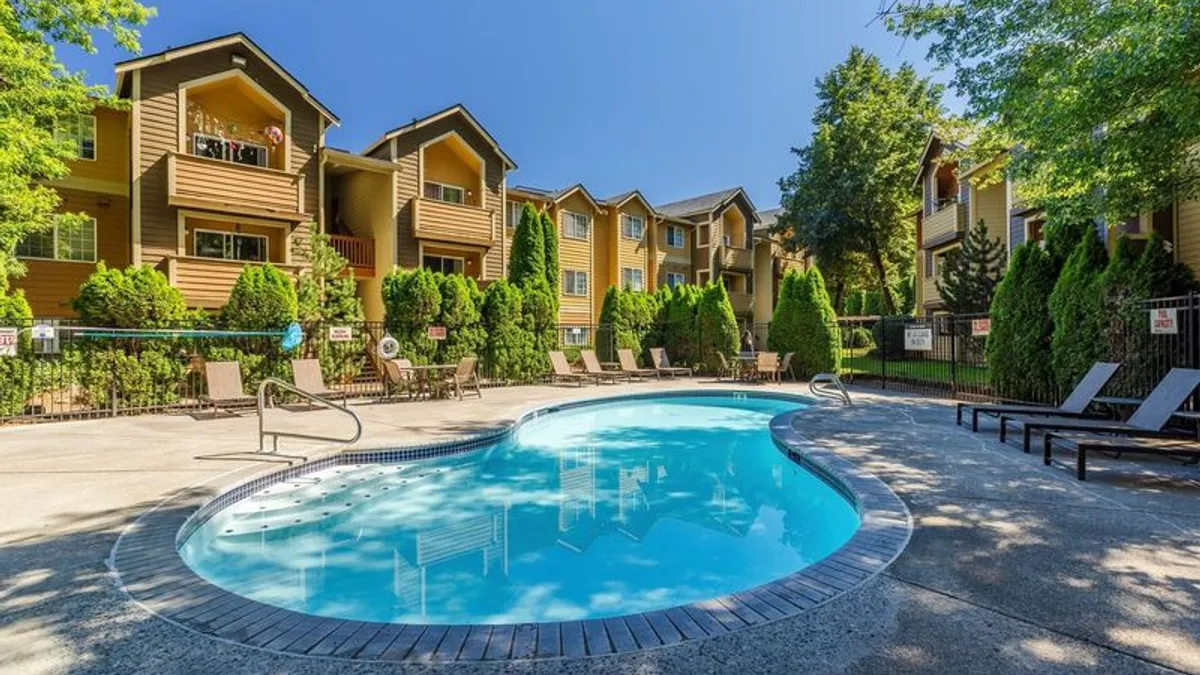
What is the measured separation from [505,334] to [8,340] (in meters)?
9.90

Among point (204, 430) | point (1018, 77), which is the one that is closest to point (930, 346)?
point (1018, 77)

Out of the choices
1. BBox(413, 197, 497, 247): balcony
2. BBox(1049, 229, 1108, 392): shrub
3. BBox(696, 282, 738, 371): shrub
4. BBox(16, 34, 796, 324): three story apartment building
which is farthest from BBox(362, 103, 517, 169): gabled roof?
BBox(1049, 229, 1108, 392): shrub

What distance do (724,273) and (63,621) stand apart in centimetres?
3200

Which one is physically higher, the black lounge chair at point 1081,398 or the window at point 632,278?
the window at point 632,278

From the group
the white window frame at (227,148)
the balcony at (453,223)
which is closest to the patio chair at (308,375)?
the white window frame at (227,148)

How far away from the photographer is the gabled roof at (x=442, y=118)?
765 inches

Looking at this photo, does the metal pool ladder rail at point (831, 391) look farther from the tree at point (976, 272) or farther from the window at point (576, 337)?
the window at point (576, 337)

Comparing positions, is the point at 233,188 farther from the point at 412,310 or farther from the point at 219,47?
the point at 412,310

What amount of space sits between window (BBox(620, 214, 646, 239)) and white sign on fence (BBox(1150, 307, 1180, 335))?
72.5 feet

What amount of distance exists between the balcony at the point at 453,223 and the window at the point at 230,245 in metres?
4.62

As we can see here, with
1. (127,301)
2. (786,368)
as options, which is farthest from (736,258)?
(127,301)

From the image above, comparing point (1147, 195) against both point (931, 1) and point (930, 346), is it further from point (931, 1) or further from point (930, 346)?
point (930, 346)

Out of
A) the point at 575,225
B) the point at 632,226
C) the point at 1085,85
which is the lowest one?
the point at 1085,85

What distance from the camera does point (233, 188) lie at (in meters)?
15.6
